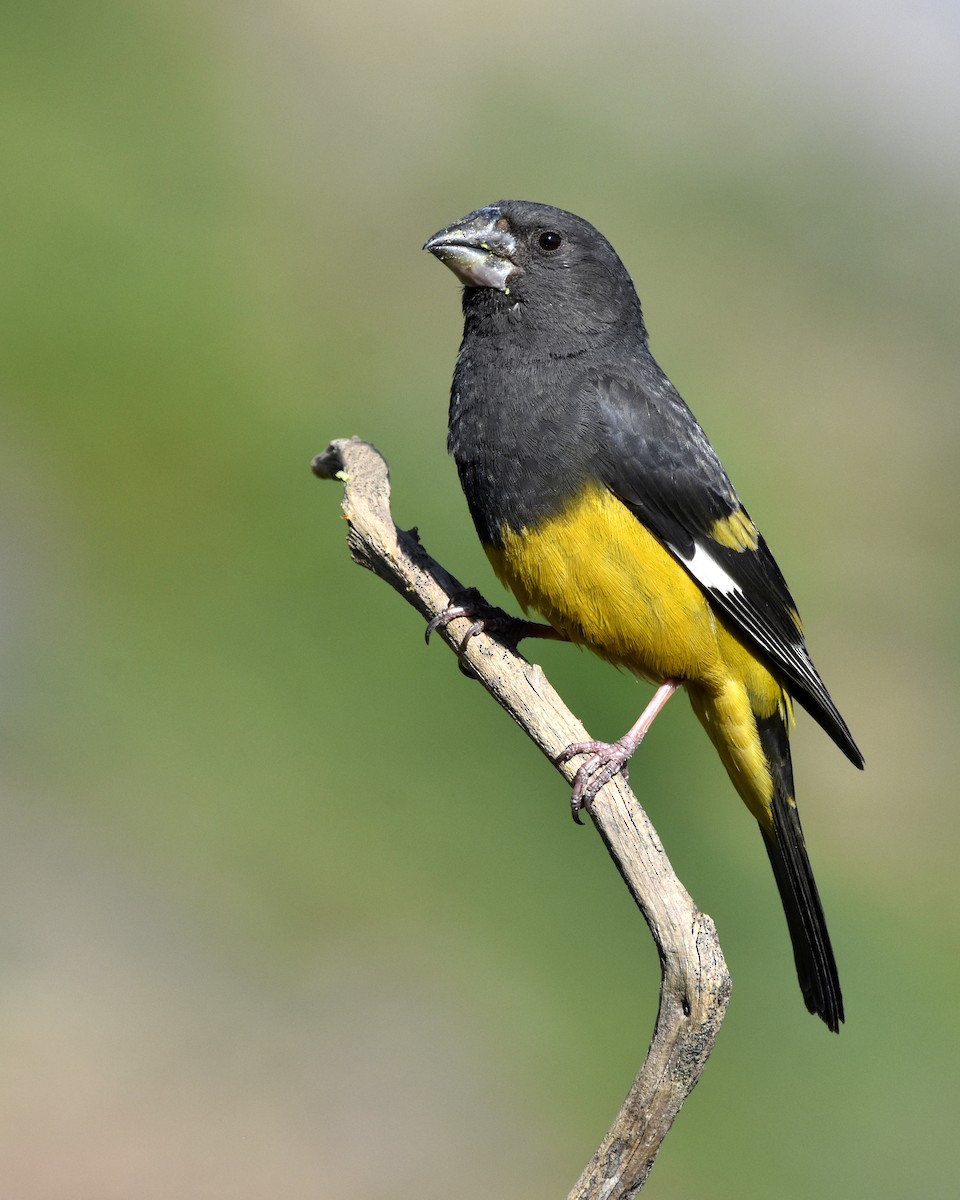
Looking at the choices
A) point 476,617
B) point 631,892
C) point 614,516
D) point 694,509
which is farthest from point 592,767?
point 694,509

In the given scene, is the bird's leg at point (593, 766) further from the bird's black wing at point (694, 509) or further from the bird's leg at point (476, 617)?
the bird's black wing at point (694, 509)

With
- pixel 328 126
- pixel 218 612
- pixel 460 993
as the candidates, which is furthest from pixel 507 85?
pixel 460 993

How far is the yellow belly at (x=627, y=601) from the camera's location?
209 inches

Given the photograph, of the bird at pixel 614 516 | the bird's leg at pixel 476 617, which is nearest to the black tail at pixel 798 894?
the bird at pixel 614 516

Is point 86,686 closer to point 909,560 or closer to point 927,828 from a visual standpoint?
point 927,828

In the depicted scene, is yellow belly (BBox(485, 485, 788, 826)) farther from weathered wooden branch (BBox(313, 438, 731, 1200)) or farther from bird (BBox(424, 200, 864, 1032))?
weathered wooden branch (BBox(313, 438, 731, 1200))

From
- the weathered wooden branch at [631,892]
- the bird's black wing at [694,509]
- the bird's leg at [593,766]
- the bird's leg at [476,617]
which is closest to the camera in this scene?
the weathered wooden branch at [631,892]

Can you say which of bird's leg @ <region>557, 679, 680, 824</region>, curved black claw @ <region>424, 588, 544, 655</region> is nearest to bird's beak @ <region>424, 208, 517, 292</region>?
A: curved black claw @ <region>424, 588, 544, 655</region>

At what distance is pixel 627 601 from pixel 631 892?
1332 millimetres

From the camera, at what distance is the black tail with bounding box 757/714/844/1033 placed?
Answer: 5.75 m

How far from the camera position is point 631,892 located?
14.8 ft

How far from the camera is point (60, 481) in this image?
1354 centimetres

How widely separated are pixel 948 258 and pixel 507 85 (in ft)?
25.8

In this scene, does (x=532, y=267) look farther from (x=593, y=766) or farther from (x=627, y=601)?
(x=593, y=766)
